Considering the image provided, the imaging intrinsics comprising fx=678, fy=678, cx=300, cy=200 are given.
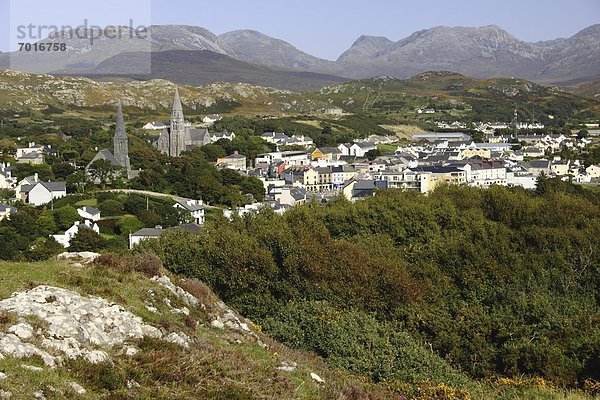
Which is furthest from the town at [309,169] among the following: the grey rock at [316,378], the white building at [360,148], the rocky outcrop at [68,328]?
the grey rock at [316,378]

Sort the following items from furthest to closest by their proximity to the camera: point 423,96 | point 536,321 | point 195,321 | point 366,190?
1. point 423,96
2. point 366,190
3. point 536,321
4. point 195,321

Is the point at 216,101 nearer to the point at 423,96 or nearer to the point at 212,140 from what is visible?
the point at 423,96

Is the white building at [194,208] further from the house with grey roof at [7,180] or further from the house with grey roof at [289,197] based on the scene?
the house with grey roof at [7,180]

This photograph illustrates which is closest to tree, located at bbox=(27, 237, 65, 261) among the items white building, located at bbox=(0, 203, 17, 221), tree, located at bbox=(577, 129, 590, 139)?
white building, located at bbox=(0, 203, 17, 221)

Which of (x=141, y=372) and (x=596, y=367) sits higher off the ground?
(x=141, y=372)

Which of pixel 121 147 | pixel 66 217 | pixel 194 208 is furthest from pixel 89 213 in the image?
pixel 121 147

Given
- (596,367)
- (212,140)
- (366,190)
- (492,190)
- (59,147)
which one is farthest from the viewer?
(212,140)

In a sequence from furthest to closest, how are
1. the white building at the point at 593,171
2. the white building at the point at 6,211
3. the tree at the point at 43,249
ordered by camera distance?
the white building at the point at 593,171 < the white building at the point at 6,211 < the tree at the point at 43,249

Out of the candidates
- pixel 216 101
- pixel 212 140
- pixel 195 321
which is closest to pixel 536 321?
pixel 195 321
